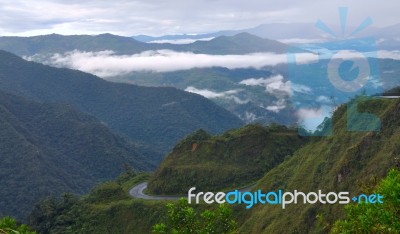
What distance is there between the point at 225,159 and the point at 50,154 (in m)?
102

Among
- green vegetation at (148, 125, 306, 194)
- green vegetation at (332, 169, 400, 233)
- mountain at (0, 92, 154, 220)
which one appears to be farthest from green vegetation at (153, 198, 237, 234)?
mountain at (0, 92, 154, 220)

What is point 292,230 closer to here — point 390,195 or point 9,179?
point 390,195

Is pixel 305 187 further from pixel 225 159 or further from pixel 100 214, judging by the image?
pixel 100 214

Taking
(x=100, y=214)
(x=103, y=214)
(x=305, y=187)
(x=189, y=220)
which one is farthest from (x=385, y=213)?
(x=100, y=214)

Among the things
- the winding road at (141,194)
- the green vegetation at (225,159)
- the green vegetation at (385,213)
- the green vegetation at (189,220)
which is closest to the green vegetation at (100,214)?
the winding road at (141,194)

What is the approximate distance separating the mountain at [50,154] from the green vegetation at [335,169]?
7028 centimetres

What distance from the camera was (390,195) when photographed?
10875mm

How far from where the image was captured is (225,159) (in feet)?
222

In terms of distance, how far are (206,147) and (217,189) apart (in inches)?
390

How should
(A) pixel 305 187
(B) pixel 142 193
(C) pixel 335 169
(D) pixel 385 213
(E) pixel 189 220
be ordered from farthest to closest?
1. (B) pixel 142 193
2. (A) pixel 305 187
3. (C) pixel 335 169
4. (E) pixel 189 220
5. (D) pixel 385 213

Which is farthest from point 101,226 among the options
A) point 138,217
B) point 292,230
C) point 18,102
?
point 18,102

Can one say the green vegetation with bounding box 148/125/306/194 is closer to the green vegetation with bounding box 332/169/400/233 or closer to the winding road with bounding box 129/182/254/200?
the winding road with bounding box 129/182/254/200

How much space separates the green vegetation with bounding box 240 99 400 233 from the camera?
3684cm

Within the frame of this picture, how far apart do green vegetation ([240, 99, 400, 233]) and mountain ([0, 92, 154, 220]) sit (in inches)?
2767
